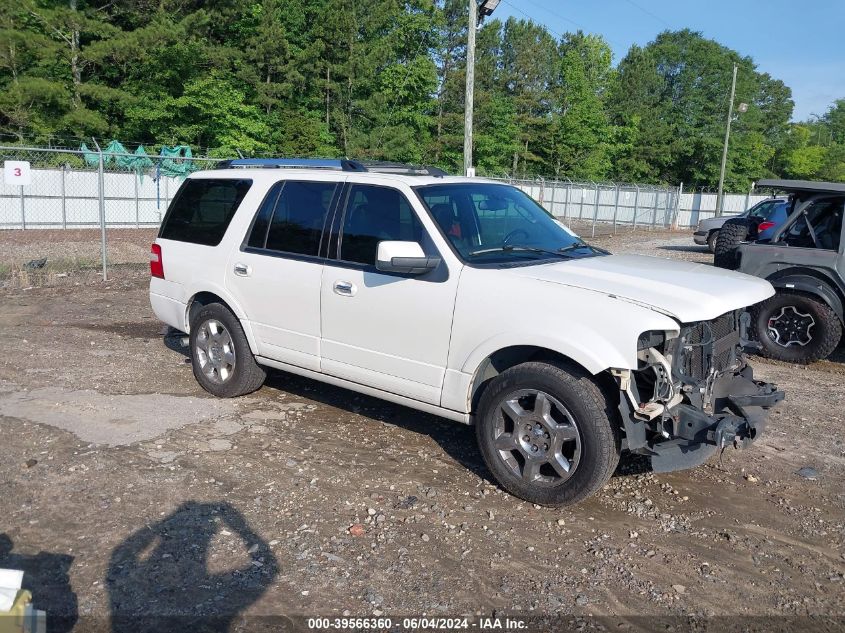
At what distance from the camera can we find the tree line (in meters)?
31.9

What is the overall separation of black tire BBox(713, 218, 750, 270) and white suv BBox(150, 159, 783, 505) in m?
4.13

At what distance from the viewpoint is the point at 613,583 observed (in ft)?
12.2

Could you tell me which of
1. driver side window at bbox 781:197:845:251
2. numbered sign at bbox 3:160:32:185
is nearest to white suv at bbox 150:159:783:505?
driver side window at bbox 781:197:845:251

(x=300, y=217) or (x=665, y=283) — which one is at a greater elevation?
(x=300, y=217)

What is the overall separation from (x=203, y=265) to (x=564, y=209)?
32.7 metres

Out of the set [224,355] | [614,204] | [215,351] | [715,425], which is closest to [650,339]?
[715,425]

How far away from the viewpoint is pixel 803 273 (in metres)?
8.17

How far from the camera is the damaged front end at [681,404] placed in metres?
4.09

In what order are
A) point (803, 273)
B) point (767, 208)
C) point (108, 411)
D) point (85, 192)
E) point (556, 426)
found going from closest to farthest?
point (556, 426), point (108, 411), point (803, 273), point (767, 208), point (85, 192)

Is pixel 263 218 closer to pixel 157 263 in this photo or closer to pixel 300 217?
pixel 300 217

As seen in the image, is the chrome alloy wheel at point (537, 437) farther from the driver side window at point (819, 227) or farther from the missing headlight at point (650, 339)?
the driver side window at point (819, 227)

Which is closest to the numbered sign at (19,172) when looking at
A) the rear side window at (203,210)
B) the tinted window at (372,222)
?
the rear side window at (203,210)

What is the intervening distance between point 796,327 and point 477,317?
531 centimetres

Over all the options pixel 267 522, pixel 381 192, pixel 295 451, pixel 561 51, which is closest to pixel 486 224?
pixel 381 192
